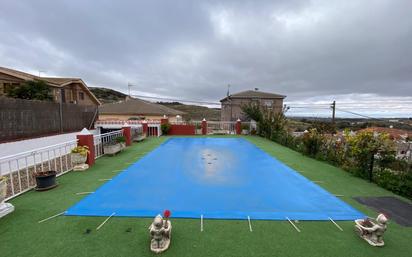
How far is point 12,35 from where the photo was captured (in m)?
11.0

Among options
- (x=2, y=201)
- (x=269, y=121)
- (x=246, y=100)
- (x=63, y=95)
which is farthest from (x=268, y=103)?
(x=2, y=201)

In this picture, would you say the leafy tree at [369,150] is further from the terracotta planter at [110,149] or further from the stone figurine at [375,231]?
the terracotta planter at [110,149]

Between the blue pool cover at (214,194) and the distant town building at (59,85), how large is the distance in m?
12.2

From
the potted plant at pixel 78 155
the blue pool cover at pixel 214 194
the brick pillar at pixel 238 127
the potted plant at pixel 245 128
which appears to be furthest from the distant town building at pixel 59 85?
the potted plant at pixel 245 128

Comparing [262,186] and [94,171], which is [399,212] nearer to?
[262,186]

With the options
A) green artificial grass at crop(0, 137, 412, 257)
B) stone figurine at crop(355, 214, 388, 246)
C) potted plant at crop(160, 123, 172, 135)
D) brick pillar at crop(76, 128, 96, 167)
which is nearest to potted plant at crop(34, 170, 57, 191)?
green artificial grass at crop(0, 137, 412, 257)

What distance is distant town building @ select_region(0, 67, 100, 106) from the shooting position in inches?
471

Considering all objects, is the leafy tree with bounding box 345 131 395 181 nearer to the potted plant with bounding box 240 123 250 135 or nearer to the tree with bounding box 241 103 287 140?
the tree with bounding box 241 103 287 140

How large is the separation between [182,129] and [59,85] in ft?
32.9

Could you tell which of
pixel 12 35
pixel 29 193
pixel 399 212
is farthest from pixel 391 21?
pixel 12 35

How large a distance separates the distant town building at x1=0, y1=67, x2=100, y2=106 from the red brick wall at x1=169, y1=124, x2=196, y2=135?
8.75 m

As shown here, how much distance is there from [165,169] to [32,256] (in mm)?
3915

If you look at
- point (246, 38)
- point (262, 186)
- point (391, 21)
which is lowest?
point (262, 186)

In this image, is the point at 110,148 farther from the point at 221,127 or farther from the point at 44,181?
the point at 221,127
